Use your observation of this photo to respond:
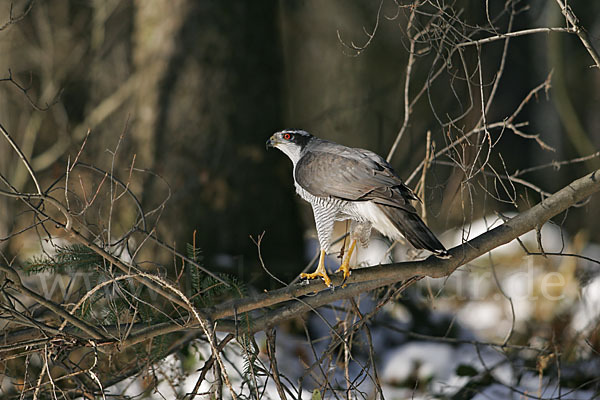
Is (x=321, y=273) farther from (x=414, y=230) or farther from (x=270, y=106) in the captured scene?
(x=270, y=106)

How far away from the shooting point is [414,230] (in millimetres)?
2492

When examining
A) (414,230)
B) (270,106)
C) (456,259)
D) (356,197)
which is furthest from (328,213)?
(270,106)

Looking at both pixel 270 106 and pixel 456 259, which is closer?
pixel 456 259

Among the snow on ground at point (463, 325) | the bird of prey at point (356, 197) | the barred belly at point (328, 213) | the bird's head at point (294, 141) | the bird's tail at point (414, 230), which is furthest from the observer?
the snow on ground at point (463, 325)

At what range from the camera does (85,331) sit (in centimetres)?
260

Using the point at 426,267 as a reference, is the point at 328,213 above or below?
above

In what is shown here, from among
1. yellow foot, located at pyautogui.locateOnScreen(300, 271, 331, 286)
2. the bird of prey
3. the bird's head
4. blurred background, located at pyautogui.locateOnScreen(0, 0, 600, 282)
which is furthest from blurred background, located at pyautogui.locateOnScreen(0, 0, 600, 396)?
yellow foot, located at pyautogui.locateOnScreen(300, 271, 331, 286)

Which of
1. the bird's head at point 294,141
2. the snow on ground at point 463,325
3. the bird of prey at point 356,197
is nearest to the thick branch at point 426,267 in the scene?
the bird of prey at point 356,197

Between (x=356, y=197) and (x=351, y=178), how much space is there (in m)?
0.12

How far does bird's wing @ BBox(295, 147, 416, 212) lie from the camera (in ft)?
8.75

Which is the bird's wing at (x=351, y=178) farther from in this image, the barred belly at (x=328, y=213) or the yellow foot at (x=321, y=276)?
the yellow foot at (x=321, y=276)

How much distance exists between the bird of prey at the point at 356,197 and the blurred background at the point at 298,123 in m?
0.95

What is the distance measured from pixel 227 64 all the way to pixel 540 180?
172 inches

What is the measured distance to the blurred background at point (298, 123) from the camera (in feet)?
15.9
